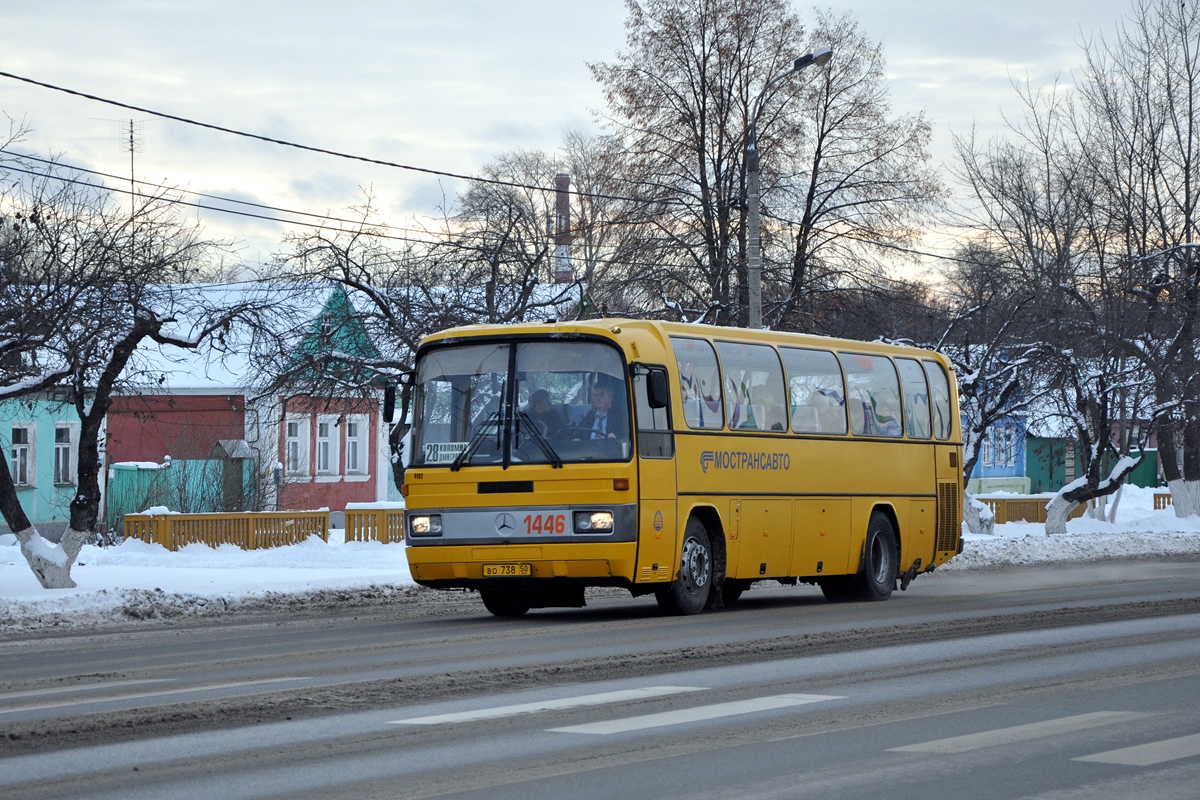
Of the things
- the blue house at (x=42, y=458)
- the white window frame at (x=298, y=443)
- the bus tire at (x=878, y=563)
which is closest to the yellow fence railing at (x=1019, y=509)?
the white window frame at (x=298, y=443)

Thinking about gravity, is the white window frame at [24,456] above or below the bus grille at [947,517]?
above

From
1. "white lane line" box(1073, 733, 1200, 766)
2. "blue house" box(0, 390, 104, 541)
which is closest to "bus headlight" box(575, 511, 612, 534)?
"white lane line" box(1073, 733, 1200, 766)

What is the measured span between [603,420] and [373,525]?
15561mm

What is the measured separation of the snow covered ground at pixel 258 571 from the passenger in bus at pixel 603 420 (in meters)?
5.24

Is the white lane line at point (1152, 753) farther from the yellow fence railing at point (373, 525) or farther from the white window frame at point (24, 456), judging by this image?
the white window frame at point (24, 456)

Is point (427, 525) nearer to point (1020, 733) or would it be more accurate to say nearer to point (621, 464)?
point (621, 464)

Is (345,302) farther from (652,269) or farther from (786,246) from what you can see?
(786,246)

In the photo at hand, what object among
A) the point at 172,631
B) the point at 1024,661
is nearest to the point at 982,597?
the point at 1024,661

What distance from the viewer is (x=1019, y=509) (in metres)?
43.2

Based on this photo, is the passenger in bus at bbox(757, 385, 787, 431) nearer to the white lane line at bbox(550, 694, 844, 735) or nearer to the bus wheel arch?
the bus wheel arch

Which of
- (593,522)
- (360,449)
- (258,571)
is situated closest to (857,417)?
(593,522)

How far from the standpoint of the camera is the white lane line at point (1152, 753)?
7281 mm

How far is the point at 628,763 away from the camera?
721cm

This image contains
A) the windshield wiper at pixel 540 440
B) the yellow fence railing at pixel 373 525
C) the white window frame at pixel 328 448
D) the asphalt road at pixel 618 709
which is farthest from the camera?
the white window frame at pixel 328 448
